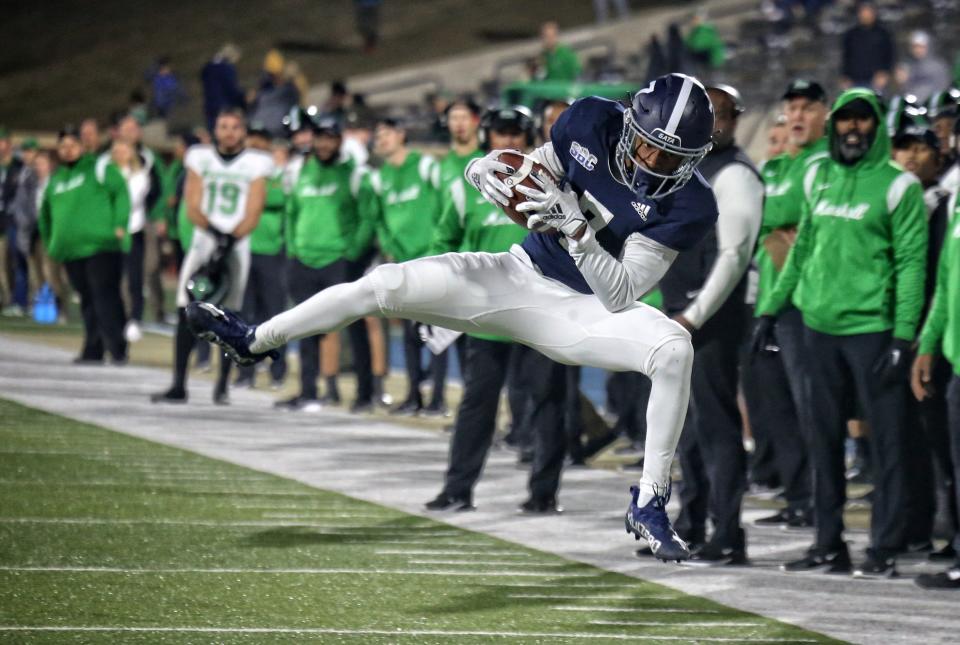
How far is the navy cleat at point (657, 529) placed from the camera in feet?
19.5

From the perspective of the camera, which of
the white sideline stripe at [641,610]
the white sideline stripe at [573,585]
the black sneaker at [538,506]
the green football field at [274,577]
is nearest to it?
the green football field at [274,577]

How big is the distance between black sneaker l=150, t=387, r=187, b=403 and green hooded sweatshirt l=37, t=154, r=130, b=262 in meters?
2.47

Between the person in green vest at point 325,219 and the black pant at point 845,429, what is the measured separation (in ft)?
16.6

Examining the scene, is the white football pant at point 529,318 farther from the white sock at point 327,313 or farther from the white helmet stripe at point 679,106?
the white helmet stripe at point 679,106

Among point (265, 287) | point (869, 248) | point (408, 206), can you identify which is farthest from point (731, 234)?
point (265, 287)

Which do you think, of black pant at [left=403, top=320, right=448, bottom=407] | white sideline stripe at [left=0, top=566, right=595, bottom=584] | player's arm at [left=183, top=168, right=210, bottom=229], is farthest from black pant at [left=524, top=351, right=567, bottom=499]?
player's arm at [left=183, top=168, right=210, bottom=229]

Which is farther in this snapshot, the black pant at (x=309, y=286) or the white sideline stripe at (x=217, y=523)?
the black pant at (x=309, y=286)

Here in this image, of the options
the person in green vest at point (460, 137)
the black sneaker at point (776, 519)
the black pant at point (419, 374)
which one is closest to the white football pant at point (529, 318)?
the black sneaker at point (776, 519)

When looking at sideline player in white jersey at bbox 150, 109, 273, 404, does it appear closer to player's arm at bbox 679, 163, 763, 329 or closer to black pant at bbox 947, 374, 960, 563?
player's arm at bbox 679, 163, 763, 329

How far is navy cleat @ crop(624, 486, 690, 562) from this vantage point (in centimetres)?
595

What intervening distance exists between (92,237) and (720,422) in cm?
786

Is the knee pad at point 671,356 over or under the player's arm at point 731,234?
under

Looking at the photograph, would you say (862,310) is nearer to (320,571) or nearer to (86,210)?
(320,571)

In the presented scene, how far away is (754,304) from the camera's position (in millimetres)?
9633
